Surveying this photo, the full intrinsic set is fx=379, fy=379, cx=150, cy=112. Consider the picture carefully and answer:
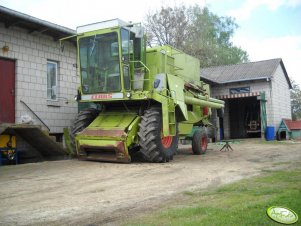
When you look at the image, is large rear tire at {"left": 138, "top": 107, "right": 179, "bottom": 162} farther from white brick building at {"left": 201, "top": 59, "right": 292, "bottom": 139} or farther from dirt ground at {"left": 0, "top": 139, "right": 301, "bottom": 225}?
white brick building at {"left": 201, "top": 59, "right": 292, "bottom": 139}

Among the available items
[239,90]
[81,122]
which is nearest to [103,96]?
[81,122]

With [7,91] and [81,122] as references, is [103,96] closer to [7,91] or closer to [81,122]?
[81,122]

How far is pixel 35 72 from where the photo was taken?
12938 millimetres

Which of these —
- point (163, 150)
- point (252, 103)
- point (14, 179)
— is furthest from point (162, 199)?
point (252, 103)

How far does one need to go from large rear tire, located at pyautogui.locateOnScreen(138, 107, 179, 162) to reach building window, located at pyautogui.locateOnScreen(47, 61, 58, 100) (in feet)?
14.5

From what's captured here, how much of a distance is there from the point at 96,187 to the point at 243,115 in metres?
26.2

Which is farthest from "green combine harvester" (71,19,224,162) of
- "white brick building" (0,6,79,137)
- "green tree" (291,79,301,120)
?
"green tree" (291,79,301,120)

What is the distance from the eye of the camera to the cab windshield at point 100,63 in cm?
1099

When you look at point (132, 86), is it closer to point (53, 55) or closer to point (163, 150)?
point (163, 150)

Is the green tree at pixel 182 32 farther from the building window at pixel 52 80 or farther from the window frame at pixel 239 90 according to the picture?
the building window at pixel 52 80

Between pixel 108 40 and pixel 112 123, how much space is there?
2420mm

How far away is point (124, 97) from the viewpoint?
10.8m

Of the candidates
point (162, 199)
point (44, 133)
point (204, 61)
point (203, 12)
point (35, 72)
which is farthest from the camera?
point (203, 12)

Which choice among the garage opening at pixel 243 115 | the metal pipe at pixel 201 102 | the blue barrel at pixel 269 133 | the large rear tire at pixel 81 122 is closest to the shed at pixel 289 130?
the blue barrel at pixel 269 133
